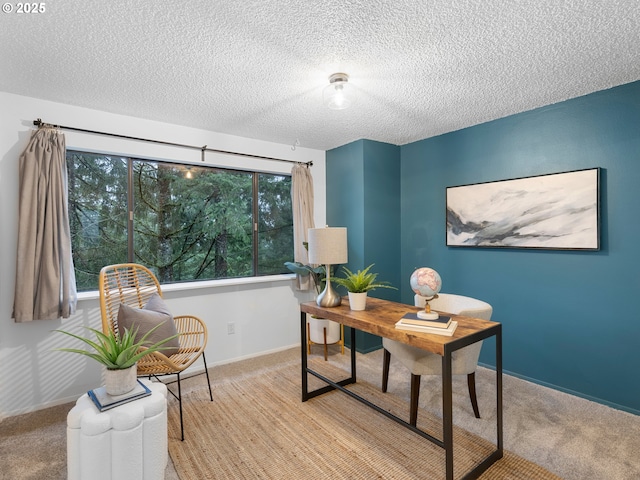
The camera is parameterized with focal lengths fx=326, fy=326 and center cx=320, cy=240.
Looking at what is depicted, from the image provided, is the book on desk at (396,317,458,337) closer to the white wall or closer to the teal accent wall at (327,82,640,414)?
the teal accent wall at (327,82,640,414)

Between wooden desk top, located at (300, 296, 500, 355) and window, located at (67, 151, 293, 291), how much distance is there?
148 centimetres

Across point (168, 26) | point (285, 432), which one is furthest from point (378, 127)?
point (285, 432)

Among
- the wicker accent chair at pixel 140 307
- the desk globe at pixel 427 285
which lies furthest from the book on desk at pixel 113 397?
the desk globe at pixel 427 285

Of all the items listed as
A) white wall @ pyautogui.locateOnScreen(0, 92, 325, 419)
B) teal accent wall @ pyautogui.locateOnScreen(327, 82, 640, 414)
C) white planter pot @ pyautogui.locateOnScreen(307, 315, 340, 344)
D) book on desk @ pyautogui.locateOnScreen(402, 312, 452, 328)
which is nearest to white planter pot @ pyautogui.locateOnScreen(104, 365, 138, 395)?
white wall @ pyautogui.locateOnScreen(0, 92, 325, 419)

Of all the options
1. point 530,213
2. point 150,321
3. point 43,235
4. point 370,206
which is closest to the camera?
point 150,321

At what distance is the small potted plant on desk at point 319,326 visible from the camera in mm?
3529

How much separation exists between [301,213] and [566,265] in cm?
267

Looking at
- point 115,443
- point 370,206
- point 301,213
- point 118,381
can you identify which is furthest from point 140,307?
point 370,206

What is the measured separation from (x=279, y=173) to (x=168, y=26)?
91.4 inches

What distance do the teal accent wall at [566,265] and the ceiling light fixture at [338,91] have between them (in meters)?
1.66

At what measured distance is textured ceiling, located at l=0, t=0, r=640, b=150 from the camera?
164 centimetres

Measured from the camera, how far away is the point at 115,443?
158cm

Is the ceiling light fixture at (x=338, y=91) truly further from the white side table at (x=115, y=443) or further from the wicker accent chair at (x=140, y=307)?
the white side table at (x=115, y=443)

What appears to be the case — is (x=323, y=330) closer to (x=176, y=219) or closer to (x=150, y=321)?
(x=150, y=321)
